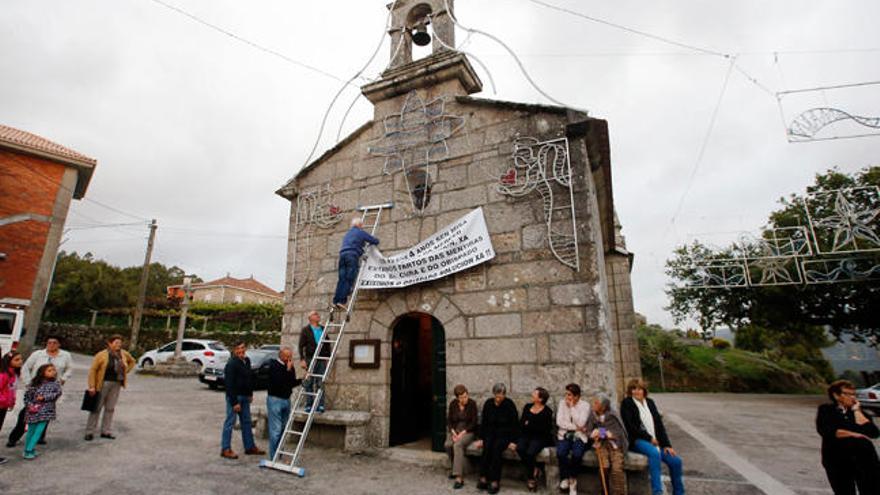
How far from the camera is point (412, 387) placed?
683cm

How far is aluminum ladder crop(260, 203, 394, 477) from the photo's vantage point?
5070 millimetres

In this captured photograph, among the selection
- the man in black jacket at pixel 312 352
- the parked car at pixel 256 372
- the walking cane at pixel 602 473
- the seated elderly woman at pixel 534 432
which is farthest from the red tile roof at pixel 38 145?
the walking cane at pixel 602 473

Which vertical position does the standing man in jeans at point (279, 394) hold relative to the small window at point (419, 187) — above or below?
below

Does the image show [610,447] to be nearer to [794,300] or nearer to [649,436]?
[649,436]

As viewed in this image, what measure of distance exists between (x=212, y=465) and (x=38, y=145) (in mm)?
18337

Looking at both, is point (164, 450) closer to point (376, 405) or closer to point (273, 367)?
point (273, 367)

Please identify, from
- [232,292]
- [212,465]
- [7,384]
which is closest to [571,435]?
[212,465]

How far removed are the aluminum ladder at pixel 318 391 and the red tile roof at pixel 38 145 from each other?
17065 mm

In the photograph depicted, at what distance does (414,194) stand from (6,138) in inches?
717

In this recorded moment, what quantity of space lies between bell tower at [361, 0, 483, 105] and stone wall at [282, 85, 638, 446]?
187mm

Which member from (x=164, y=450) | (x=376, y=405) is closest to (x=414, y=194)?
(x=376, y=405)

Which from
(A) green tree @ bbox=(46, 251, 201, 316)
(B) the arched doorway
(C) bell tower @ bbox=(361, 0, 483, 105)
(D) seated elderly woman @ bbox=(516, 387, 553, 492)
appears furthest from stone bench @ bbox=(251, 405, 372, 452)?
(A) green tree @ bbox=(46, 251, 201, 316)

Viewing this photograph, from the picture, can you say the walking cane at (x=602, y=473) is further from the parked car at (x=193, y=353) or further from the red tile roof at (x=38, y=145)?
the red tile roof at (x=38, y=145)

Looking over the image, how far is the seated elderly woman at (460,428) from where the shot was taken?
481cm
